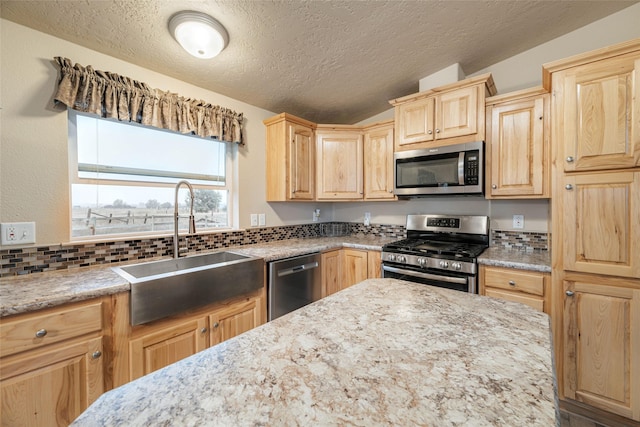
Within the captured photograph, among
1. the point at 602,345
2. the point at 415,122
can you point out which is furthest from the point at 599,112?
the point at 602,345

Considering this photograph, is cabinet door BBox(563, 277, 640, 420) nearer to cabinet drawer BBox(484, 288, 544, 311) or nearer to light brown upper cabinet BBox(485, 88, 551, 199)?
cabinet drawer BBox(484, 288, 544, 311)

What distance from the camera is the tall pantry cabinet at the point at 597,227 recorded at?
4.95 ft

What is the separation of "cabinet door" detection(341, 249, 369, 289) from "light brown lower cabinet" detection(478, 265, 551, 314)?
100cm

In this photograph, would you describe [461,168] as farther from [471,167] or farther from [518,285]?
[518,285]

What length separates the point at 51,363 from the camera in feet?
3.89

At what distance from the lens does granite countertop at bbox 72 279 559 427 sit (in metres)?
0.48

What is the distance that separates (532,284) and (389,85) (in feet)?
6.81

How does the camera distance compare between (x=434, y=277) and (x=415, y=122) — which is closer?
(x=434, y=277)

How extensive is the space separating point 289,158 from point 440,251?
1630mm

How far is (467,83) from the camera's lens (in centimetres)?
219

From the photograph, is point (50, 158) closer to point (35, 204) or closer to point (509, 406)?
point (35, 204)

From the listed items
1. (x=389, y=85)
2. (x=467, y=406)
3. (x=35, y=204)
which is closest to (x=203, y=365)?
(x=467, y=406)

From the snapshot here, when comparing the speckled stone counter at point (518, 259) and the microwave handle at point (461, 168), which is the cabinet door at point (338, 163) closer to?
the microwave handle at point (461, 168)

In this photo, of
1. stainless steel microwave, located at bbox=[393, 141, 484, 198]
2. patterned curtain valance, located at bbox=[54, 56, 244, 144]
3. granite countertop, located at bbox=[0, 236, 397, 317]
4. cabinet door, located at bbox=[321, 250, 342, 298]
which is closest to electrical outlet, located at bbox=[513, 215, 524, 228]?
stainless steel microwave, located at bbox=[393, 141, 484, 198]
